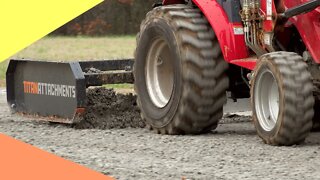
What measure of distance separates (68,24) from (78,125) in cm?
3227

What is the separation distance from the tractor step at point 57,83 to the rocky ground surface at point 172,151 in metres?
0.18

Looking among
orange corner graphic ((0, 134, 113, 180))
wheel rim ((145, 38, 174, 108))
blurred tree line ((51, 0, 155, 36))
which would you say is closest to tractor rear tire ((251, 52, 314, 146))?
wheel rim ((145, 38, 174, 108))

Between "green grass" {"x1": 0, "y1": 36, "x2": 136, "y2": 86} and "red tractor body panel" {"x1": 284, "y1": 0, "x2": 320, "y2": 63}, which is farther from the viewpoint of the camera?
"green grass" {"x1": 0, "y1": 36, "x2": 136, "y2": 86}

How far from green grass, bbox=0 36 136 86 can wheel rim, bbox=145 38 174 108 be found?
1186 cm

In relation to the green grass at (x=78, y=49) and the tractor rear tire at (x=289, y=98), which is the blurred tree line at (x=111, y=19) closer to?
the green grass at (x=78, y=49)

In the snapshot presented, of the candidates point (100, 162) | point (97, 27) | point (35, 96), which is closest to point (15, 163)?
point (100, 162)

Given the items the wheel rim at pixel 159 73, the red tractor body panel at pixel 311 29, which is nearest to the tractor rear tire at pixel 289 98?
the red tractor body panel at pixel 311 29

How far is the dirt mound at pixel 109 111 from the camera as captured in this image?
10766 mm

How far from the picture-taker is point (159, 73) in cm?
1052

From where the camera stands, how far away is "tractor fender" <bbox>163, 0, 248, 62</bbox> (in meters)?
9.60

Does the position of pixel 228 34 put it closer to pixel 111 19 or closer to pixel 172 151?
pixel 172 151

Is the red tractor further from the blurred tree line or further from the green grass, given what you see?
the blurred tree line

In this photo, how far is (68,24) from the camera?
1681 inches

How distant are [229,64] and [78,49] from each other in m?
21.8
